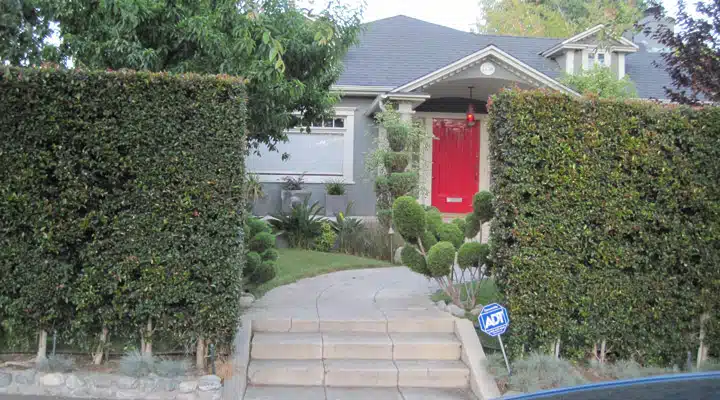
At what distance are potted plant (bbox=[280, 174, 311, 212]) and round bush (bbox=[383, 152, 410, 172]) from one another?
196 cm

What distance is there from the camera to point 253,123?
30.0 feet

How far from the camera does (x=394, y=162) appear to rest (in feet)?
42.1

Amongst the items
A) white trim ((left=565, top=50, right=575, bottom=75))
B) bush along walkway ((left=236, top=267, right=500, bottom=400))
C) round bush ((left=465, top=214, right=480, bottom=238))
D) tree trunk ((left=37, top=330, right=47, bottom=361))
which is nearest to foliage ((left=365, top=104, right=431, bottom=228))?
round bush ((left=465, top=214, right=480, bottom=238))

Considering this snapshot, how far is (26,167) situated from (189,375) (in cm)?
246

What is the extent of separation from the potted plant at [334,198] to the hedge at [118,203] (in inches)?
322

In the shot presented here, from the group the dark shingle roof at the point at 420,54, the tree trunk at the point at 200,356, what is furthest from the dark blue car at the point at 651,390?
the dark shingle roof at the point at 420,54

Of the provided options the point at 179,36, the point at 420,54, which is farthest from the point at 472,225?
the point at 420,54

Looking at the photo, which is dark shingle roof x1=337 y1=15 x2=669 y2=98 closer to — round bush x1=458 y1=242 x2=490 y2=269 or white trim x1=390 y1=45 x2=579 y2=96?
white trim x1=390 y1=45 x2=579 y2=96

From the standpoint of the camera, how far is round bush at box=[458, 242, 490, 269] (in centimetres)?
714

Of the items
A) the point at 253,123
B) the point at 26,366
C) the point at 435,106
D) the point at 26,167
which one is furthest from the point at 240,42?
the point at 435,106

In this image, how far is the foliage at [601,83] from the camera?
1483 cm

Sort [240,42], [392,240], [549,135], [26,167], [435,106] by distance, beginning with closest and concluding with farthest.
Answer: [26,167] < [549,135] < [240,42] < [392,240] < [435,106]

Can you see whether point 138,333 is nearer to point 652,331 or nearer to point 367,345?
point 367,345

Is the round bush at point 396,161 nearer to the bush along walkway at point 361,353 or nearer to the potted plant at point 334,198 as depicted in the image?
the potted plant at point 334,198
